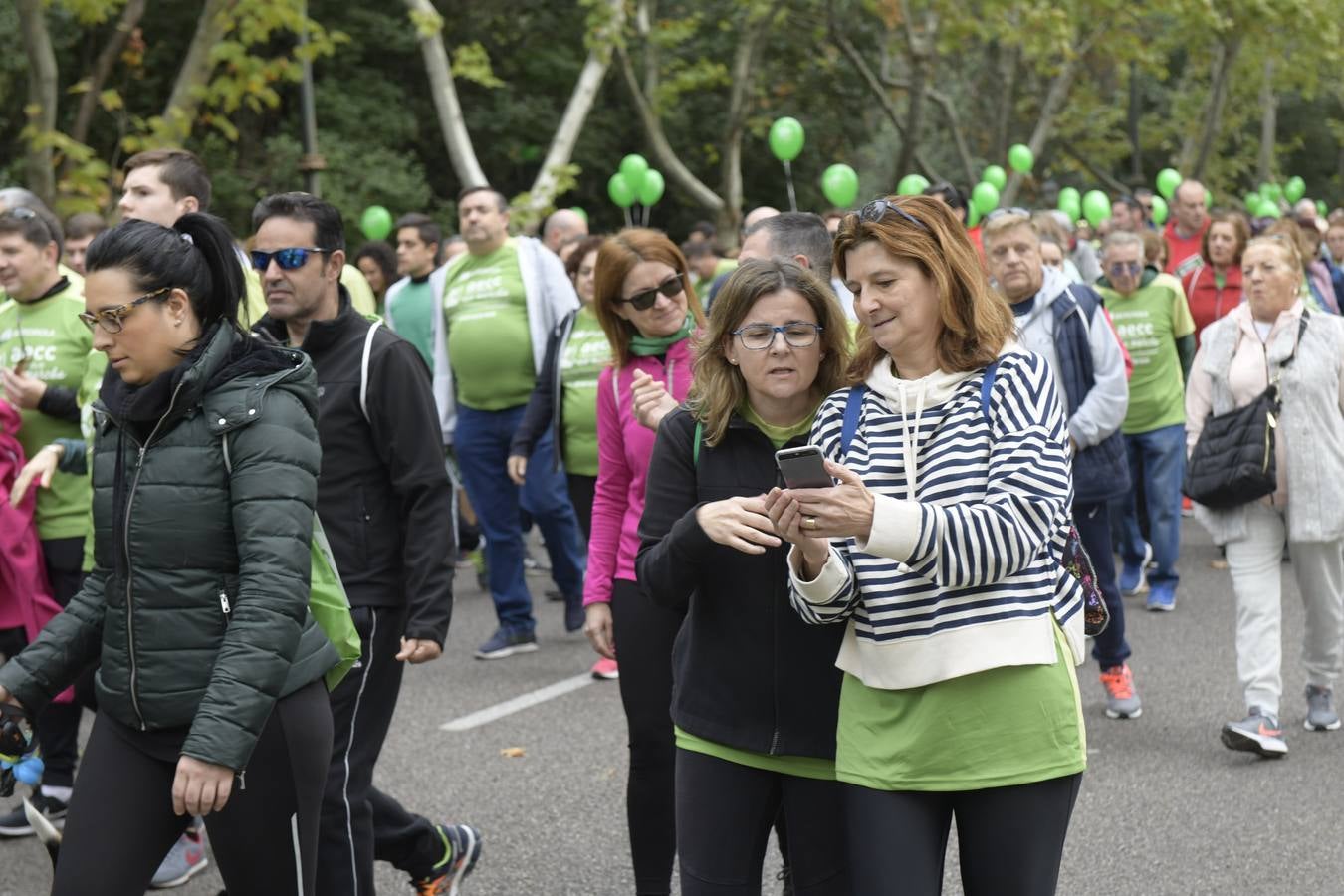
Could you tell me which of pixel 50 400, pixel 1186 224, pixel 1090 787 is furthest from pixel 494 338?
pixel 1186 224

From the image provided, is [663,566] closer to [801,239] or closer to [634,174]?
[801,239]

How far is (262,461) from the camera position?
3.47 m

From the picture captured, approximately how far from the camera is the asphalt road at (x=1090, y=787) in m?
5.50

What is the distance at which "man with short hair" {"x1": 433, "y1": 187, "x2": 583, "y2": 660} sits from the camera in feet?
29.9

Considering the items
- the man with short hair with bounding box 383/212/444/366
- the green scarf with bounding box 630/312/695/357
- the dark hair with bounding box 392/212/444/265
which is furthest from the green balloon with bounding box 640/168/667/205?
the green scarf with bounding box 630/312/695/357

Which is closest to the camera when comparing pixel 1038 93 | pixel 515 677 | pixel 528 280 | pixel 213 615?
pixel 213 615

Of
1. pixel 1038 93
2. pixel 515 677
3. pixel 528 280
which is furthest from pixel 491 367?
pixel 1038 93

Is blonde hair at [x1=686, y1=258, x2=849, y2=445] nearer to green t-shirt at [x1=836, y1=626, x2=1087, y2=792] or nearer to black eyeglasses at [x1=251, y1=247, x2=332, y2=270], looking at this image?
green t-shirt at [x1=836, y1=626, x2=1087, y2=792]

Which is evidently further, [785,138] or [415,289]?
[785,138]

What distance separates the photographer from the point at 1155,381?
32.7 ft

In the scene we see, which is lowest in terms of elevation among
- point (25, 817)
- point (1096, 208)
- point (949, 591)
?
point (25, 817)

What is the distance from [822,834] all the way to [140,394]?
163cm

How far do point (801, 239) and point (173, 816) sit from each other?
2.18m

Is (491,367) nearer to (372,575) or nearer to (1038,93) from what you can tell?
(372,575)
